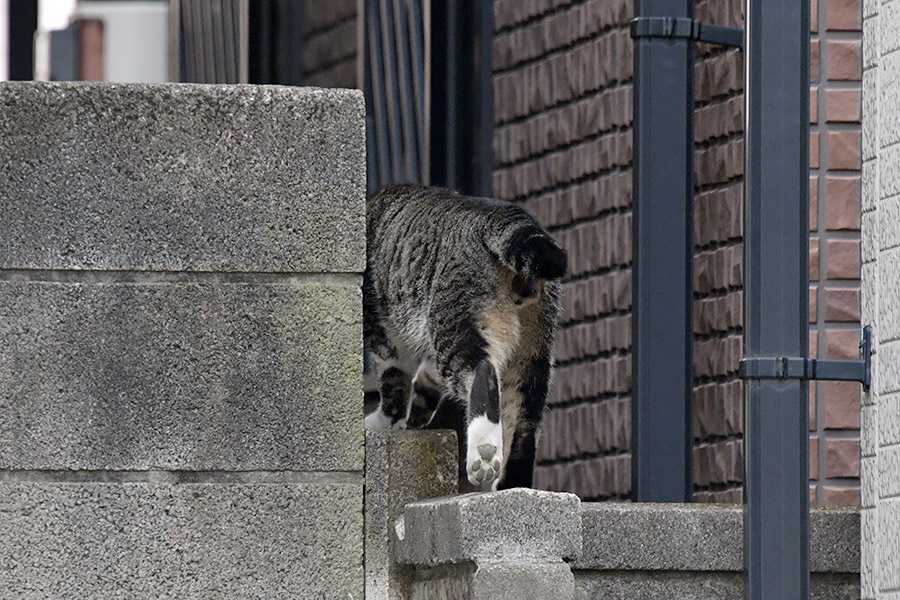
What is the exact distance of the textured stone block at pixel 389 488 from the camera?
4496 mm

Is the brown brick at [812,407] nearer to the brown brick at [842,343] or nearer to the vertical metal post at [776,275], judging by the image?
the brown brick at [842,343]

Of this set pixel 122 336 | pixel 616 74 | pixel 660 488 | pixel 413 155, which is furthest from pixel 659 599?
pixel 413 155

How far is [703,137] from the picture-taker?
647cm

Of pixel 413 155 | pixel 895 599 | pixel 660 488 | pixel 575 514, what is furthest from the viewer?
pixel 413 155

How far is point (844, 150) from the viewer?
19.4 ft

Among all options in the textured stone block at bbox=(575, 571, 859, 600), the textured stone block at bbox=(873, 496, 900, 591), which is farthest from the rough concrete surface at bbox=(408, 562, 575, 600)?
the textured stone block at bbox=(873, 496, 900, 591)

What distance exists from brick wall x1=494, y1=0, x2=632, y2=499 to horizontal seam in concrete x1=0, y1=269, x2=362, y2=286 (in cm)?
278

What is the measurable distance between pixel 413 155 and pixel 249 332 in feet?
14.5

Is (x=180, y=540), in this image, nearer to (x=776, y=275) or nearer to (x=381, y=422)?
(x=776, y=275)

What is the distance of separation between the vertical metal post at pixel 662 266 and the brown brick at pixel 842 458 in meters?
0.78

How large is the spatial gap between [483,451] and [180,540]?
1.39 m

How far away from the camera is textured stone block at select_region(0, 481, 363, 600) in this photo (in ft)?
13.2

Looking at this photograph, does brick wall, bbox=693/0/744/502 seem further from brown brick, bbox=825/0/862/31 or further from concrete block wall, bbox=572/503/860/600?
concrete block wall, bbox=572/503/860/600

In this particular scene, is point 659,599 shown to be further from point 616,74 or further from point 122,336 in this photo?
point 616,74
